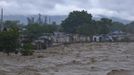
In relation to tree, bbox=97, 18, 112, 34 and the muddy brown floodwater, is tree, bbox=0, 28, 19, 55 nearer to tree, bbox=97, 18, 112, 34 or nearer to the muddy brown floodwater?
the muddy brown floodwater

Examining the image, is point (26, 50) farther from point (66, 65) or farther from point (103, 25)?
point (103, 25)

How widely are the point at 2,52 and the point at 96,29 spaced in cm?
4563

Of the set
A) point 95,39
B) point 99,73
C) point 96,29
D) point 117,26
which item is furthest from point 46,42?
point 117,26

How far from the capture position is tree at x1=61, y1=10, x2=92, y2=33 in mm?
82125

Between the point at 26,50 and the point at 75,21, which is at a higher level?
the point at 75,21

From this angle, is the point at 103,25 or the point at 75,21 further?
the point at 75,21

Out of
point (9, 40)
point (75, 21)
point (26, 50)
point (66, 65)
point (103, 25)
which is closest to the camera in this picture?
point (66, 65)

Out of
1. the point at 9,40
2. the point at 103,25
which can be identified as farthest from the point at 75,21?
the point at 9,40

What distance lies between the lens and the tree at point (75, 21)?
82.1 m

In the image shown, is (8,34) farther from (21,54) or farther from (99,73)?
(99,73)

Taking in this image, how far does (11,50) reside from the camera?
Answer: 32.0m

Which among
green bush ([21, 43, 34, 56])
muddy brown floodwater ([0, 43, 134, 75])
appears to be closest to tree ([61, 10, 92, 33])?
green bush ([21, 43, 34, 56])

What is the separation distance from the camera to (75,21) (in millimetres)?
83312

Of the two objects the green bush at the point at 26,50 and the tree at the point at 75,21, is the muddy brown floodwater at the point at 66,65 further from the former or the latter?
the tree at the point at 75,21
